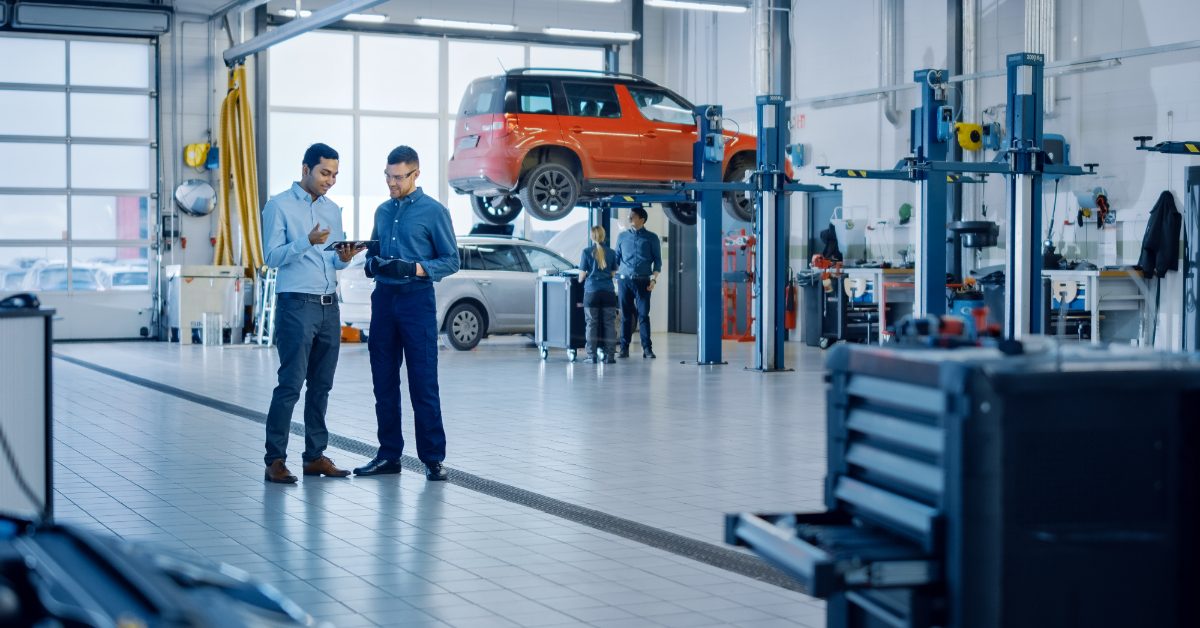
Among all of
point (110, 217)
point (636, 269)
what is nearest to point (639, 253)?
point (636, 269)

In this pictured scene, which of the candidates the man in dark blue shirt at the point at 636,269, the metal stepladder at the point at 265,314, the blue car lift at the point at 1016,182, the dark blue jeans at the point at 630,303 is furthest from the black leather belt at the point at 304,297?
the metal stepladder at the point at 265,314

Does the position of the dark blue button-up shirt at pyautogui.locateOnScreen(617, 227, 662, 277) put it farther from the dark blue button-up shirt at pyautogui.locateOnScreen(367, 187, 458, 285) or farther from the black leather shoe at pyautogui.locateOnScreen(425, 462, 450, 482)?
the black leather shoe at pyautogui.locateOnScreen(425, 462, 450, 482)

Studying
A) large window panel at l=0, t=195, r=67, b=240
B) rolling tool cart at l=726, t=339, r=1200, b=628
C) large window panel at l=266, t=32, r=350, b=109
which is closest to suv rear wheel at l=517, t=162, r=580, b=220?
large window panel at l=266, t=32, r=350, b=109

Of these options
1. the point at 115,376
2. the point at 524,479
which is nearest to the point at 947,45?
the point at 115,376

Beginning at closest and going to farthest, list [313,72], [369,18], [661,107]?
[661,107]
[369,18]
[313,72]

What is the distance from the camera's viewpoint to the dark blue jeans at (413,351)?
22.5ft

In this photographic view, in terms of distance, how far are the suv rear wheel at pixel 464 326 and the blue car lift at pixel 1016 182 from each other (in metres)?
6.16

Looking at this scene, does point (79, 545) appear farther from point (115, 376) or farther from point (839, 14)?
point (839, 14)

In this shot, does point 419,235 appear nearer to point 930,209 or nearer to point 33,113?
point 930,209

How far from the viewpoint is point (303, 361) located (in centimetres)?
678

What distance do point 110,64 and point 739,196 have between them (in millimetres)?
10074

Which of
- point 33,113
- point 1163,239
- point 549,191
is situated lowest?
point 1163,239

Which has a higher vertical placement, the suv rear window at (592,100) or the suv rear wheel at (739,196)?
the suv rear window at (592,100)

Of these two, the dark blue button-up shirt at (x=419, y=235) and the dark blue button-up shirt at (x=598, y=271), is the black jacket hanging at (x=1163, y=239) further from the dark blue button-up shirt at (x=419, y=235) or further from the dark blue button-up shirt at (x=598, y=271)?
the dark blue button-up shirt at (x=419, y=235)
